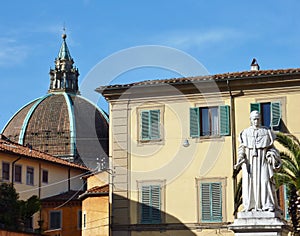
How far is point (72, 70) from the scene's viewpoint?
102938 mm

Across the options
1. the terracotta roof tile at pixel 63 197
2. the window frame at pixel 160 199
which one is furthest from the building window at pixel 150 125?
the terracotta roof tile at pixel 63 197

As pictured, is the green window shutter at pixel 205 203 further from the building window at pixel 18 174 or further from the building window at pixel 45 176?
the building window at pixel 45 176

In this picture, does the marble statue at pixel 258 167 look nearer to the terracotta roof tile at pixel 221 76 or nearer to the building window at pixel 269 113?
the building window at pixel 269 113

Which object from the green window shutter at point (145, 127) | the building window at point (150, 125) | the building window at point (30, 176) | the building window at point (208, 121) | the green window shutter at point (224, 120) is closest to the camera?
the green window shutter at point (224, 120)

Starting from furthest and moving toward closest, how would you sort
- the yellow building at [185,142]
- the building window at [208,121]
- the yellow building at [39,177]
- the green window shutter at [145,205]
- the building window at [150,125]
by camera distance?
the yellow building at [39,177], the building window at [150,125], the green window shutter at [145,205], the building window at [208,121], the yellow building at [185,142]

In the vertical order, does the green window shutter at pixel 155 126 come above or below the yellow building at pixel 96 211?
above

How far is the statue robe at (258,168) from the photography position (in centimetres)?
1622

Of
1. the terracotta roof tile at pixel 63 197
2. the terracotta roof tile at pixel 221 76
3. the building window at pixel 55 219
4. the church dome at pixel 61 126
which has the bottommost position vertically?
the building window at pixel 55 219

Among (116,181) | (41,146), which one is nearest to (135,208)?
(116,181)

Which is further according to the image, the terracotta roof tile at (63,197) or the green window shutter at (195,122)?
the terracotta roof tile at (63,197)

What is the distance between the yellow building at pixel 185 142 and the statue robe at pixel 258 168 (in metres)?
18.2

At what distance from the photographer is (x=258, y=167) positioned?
16.4 meters

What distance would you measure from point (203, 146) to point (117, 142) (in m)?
4.27

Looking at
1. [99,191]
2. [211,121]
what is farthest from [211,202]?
[99,191]
